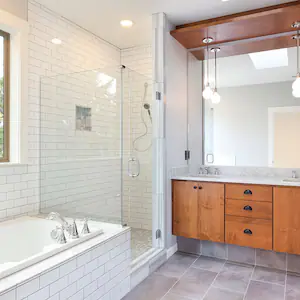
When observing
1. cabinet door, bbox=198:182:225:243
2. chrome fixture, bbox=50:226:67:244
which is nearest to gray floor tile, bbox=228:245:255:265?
cabinet door, bbox=198:182:225:243

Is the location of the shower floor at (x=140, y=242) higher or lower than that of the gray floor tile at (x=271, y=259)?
higher

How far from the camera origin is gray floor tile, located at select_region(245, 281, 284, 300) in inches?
89.0

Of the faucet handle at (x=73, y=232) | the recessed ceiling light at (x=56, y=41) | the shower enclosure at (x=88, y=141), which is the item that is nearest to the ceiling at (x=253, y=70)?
the shower enclosure at (x=88, y=141)

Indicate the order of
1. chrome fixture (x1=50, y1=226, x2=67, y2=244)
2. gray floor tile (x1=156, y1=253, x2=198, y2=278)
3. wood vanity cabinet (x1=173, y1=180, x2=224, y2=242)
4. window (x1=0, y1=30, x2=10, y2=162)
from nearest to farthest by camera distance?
chrome fixture (x1=50, y1=226, x2=67, y2=244)
window (x1=0, y1=30, x2=10, y2=162)
gray floor tile (x1=156, y1=253, x2=198, y2=278)
wood vanity cabinet (x1=173, y1=180, x2=224, y2=242)

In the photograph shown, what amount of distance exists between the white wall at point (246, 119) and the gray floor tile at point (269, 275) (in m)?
1.12

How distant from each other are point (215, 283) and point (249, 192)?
2.94 feet

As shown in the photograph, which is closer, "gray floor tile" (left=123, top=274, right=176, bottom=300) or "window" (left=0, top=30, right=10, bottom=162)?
"gray floor tile" (left=123, top=274, right=176, bottom=300)

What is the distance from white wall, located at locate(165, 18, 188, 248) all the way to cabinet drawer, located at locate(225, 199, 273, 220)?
65 cm

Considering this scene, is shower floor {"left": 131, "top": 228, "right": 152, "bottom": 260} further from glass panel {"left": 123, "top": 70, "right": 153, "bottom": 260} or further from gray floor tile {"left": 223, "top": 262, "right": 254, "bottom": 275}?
gray floor tile {"left": 223, "top": 262, "right": 254, "bottom": 275}

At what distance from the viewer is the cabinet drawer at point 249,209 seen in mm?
2684

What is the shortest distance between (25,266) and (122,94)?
1.68 meters

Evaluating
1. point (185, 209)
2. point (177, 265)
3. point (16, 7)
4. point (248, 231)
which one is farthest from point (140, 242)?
point (16, 7)

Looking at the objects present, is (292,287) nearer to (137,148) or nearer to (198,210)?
(198,210)

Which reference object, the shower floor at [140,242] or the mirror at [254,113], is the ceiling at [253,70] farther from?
the shower floor at [140,242]
